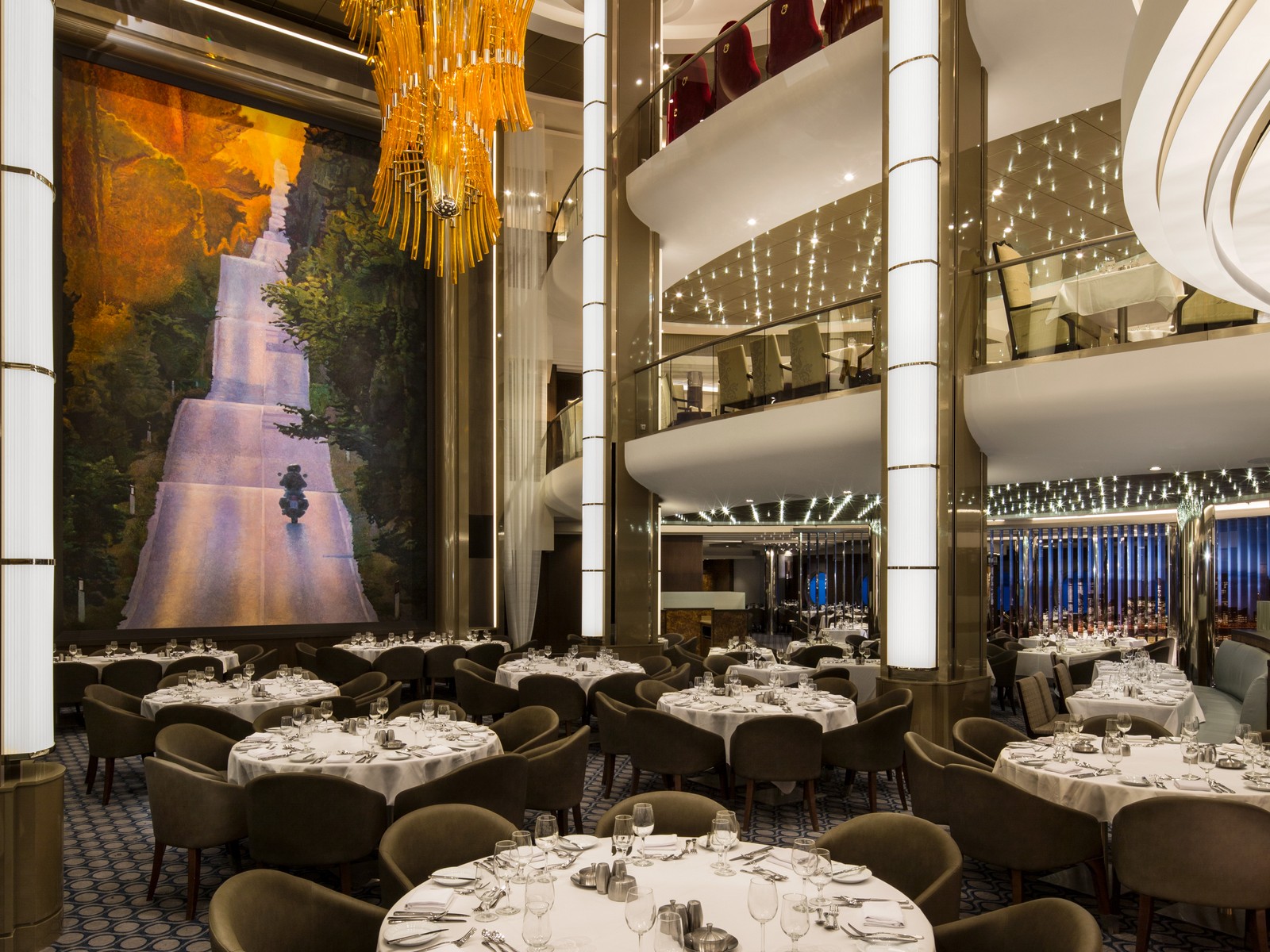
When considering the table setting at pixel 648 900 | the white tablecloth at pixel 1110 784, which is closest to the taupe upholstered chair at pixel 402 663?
the white tablecloth at pixel 1110 784

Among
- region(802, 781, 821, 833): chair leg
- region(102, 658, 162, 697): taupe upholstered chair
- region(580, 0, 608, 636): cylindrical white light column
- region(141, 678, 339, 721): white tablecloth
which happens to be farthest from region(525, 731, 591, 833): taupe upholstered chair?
region(580, 0, 608, 636): cylindrical white light column

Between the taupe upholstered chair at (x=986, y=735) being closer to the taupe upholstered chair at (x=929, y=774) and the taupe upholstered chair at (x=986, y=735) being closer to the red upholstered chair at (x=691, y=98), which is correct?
the taupe upholstered chair at (x=929, y=774)

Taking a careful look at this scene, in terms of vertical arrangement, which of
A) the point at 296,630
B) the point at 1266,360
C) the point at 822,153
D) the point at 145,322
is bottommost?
the point at 296,630

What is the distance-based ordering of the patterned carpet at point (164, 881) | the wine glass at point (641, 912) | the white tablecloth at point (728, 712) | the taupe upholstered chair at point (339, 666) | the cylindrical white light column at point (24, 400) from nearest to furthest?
1. the wine glass at point (641, 912)
2. the cylindrical white light column at point (24, 400)
3. the patterned carpet at point (164, 881)
4. the white tablecloth at point (728, 712)
5. the taupe upholstered chair at point (339, 666)

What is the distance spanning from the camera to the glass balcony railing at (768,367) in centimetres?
777

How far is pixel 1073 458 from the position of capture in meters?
7.62

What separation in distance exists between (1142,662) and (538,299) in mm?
8998

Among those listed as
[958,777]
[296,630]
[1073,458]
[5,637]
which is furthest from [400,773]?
[296,630]

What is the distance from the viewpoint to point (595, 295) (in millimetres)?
10805

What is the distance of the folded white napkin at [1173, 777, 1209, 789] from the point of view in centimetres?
423

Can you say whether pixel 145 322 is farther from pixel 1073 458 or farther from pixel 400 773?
pixel 1073 458

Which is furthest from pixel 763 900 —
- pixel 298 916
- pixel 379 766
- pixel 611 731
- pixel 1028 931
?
pixel 611 731

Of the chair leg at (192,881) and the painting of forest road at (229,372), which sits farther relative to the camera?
the painting of forest road at (229,372)

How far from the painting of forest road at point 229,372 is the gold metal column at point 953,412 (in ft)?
27.0
